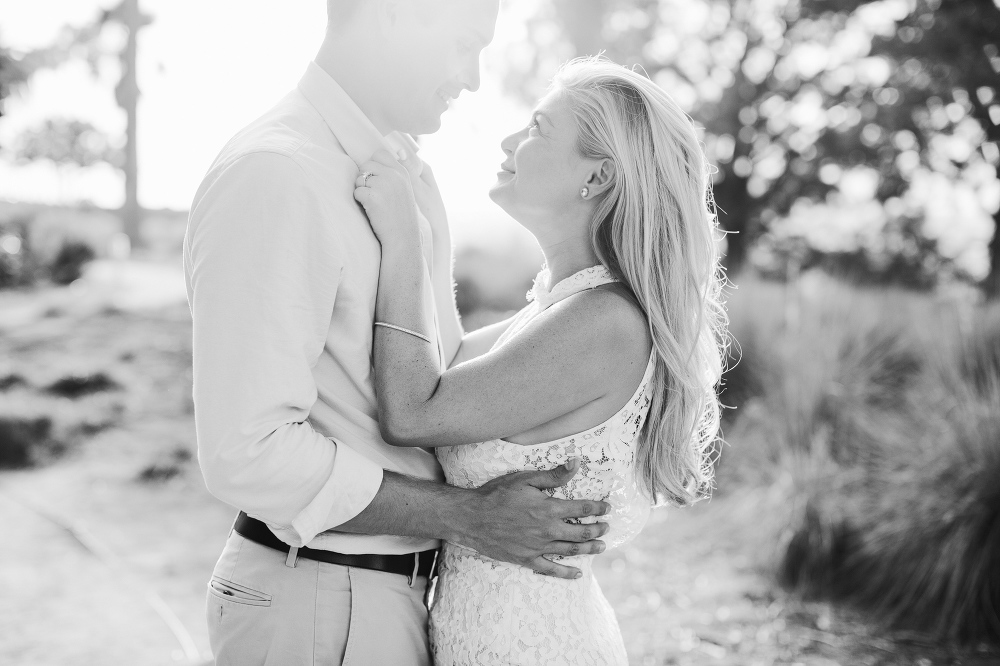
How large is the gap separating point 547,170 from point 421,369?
628 mm

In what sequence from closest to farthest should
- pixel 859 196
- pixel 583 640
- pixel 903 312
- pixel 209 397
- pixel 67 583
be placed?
pixel 209 397 < pixel 583 640 < pixel 67 583 < pixel 903 312 < pixel 859 196

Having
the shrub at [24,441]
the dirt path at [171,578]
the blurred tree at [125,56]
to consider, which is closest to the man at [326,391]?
the dirt path at [171,578]

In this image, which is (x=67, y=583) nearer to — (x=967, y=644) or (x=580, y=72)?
(x=580, y=72)

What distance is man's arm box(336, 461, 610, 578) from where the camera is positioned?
1.75m

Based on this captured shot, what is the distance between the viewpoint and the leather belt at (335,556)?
5.75ft

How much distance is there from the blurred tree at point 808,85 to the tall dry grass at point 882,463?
7.86 m

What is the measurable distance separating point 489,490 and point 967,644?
382 cm

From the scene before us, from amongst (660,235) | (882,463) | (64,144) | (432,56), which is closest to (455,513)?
(660,235)

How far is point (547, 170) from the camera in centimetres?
208

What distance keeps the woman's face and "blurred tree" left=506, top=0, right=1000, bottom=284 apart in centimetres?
1317

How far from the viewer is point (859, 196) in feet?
56.9

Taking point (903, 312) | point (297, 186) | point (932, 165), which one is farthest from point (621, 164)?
point (932, 165)

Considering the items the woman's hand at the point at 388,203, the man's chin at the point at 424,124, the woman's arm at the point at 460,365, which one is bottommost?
the woman's arm at the point at 460,365

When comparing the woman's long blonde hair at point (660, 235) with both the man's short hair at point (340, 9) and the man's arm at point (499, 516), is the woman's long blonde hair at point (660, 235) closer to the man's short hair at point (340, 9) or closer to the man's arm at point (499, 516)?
the man's arm at point (499, 516)
